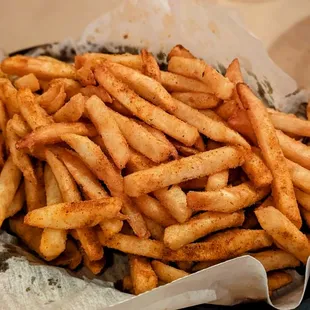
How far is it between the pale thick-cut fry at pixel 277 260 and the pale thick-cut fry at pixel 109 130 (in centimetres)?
46

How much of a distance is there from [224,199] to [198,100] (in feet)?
1.23

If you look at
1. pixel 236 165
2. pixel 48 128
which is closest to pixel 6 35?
pixel 48 128

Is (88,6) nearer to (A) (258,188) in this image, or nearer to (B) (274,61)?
(B) (274,61)

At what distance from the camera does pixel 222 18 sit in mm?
2059

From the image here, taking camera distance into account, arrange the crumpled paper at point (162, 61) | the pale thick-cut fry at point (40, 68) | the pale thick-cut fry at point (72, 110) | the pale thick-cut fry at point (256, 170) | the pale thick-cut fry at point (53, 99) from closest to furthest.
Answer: the crumpled paper at point (162, 61) → the pale thick-cut fry at point (256, 170) → the pale thick-cut fry at point (72, 110) → the pale thick-cut fry at point (53, 99) → the pale thick-cut fry at point (40, 68)

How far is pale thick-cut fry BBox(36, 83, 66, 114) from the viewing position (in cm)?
176

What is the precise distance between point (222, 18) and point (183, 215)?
0.87 m

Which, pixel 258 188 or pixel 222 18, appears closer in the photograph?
pixel 258 188

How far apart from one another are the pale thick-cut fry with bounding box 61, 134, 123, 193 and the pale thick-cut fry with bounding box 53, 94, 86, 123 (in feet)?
0.37

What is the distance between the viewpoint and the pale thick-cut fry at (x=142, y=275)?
1.49 m

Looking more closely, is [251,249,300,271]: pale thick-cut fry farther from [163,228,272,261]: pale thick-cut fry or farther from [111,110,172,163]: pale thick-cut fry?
[111,110,172,163]: pale thick-cut fry

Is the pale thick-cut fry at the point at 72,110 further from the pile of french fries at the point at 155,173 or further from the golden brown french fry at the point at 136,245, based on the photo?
the golden brown french fry at the point at 136,245

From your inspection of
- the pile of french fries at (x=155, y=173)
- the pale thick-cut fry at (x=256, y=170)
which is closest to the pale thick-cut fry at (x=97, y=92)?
the pile of french fries at (x=155, y=173)

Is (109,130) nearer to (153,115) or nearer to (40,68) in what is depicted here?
(153,115)
